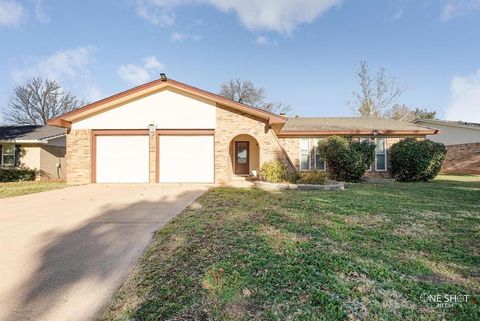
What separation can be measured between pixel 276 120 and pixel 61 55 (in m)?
23.5

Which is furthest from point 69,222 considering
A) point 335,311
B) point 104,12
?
point 104,12

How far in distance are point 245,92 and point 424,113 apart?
2717cm

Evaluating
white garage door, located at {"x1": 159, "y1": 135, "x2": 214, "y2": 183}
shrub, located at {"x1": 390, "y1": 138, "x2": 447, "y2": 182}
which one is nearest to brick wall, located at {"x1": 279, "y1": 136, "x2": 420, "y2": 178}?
shrub, located at {"x1": 390, "y1": 138, "x2": 447, "y2": 182}

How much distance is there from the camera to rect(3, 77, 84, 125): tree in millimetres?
34844

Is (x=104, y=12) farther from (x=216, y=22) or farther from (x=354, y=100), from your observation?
(x=354, y=100)

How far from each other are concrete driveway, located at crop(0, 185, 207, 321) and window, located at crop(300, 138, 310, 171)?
27.5ft

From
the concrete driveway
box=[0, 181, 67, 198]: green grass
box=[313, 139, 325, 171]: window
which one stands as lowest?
the concrete driveway

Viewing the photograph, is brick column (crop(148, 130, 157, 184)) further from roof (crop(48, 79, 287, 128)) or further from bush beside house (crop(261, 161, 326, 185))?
bush beside house (crop(261, 161, 326, 185))

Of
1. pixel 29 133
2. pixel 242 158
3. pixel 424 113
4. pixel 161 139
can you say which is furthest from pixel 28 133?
pixel 424 113

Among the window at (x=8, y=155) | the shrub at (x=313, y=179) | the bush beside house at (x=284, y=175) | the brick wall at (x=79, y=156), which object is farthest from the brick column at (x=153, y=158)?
the window at (x=8, y=155)

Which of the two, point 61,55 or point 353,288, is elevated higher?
point 61,55

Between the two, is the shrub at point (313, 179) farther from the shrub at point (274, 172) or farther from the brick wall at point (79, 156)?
the brick wall at point (79, 156)

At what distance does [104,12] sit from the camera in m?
12.6

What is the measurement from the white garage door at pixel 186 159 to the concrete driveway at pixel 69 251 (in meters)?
4.35
